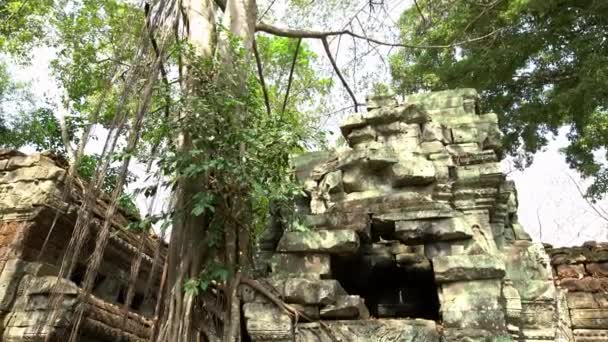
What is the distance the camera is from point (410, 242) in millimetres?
3783

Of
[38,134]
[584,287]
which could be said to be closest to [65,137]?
[38,134]

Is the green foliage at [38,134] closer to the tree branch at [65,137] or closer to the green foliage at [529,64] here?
the tree branch at [65,137]

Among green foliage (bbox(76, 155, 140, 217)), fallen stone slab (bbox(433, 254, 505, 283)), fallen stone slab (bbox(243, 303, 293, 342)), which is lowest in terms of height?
fallen stone slab (bbox(243, 303, 293, 342))

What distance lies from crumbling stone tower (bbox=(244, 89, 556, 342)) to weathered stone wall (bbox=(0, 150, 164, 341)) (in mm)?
1711

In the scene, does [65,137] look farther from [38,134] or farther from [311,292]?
[311,292]

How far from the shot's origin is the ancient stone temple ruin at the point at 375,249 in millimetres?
3393

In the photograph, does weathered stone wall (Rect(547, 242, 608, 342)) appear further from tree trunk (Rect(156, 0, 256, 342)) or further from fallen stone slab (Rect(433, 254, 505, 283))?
tree trunk (Rect(156, 0, 256, 342))

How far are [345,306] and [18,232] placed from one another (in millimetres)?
3266

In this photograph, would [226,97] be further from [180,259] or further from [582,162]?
[582,162]

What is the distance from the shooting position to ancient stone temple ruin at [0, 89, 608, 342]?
11.1 feet

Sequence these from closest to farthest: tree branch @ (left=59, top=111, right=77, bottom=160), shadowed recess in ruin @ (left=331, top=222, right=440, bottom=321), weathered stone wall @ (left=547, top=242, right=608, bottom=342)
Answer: shadowed recess in ruin @ (left=331, top=222, right=440, bottom=321) < weathered stone wall @ (left=547, top=242, right=608, bottom=342) < tree branch @ (left=59, top=111, right=77, bottom=160)

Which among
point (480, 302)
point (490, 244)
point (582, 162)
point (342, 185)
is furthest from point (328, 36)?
point (582, 162)

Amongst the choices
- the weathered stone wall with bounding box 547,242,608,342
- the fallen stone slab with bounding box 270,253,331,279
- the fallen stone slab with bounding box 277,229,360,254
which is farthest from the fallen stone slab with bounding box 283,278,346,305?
the weathered stone wall with bounding box 547,242,608,342

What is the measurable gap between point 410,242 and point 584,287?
3.94m
